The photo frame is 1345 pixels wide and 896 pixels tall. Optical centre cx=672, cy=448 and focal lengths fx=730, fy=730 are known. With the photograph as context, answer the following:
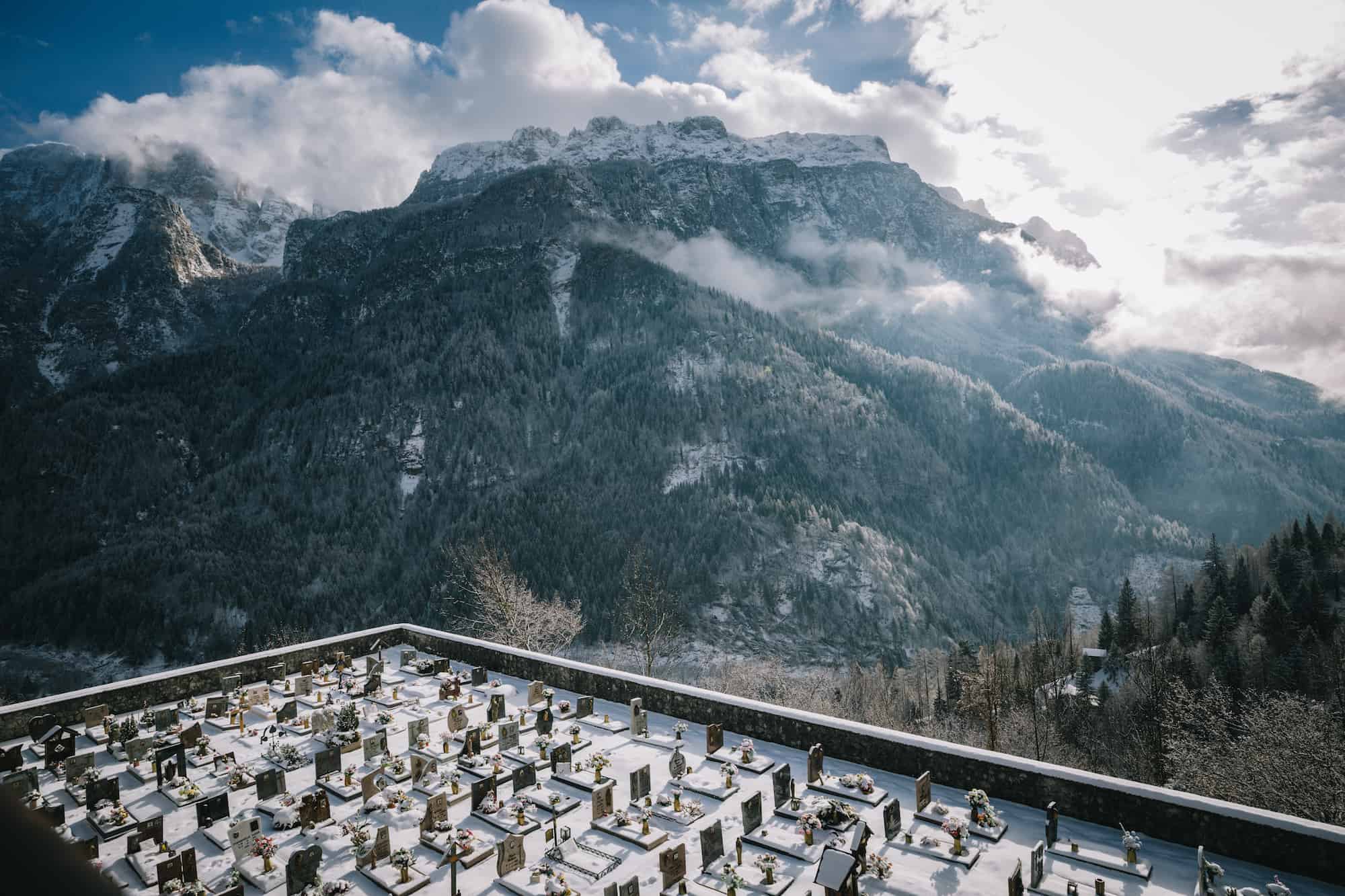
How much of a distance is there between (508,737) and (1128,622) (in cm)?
10366

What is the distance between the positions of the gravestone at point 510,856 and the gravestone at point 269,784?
6.35 meters

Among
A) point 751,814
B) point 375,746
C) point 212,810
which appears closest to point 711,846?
point 751,814

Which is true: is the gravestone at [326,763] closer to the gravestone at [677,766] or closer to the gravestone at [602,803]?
the gravestone at [602,803]

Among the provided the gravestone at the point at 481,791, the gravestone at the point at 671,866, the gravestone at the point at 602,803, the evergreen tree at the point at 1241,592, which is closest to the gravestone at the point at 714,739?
the gravestone at the point at 602,803

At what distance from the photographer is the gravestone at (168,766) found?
58.4 feet

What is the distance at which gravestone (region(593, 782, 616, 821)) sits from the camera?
1594cm

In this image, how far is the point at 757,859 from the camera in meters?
14.3

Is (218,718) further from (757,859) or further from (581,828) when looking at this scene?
(757,859)

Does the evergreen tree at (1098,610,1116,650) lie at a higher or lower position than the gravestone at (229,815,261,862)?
lower

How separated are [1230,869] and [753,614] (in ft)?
402

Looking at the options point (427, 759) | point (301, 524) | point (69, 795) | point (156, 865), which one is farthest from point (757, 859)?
point (301, 524)

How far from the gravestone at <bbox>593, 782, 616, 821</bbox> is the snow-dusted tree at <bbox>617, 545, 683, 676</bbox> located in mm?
86194

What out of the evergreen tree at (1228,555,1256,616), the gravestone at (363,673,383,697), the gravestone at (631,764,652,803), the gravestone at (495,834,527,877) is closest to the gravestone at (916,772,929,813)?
the gravestone at (631,764,652,803)

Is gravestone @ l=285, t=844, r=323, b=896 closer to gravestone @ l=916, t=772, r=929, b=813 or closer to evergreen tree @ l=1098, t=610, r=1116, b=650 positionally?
gravestone @ l=916, t=772, r=929, b=813
